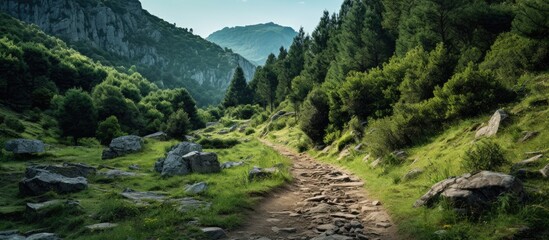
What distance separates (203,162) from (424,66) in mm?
16945

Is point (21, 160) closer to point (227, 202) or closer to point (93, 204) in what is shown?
point (93, 204)

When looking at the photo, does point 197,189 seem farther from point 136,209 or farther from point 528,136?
point 528,136

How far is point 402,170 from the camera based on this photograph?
53.0 feet

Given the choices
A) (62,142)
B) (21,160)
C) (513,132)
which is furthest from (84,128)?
(513,132)

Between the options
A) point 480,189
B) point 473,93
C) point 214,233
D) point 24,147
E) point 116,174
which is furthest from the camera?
point 24,147

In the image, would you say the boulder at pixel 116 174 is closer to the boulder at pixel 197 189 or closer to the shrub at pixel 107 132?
the boulder at pixel 197 189

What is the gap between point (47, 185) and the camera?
15.6 metres

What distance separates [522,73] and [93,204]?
23.5 m

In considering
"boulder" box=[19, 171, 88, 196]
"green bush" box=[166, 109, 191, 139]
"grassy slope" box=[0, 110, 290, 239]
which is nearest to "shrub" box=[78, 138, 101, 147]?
"green bush" box=[166, 109, 191, 139]

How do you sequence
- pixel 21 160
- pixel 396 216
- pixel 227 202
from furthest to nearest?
pixel 21 160 < pixel 227 202 < pixel 396 216

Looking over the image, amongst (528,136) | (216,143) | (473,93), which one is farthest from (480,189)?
(216,143)

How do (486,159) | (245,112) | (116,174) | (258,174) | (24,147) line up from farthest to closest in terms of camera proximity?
(245,112), (24,147), (116,174), (258,174), (486,159)

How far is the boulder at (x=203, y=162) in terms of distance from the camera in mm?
20828

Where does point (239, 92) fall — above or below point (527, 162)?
above
